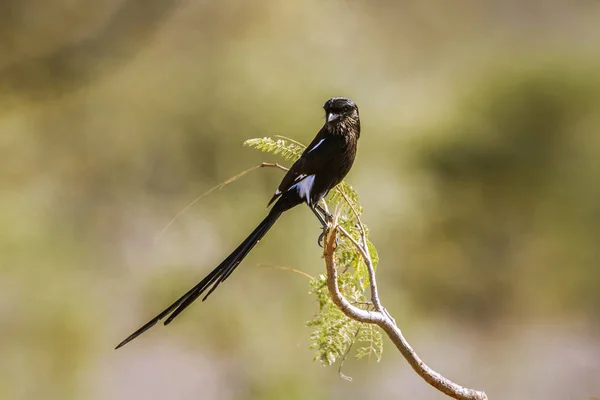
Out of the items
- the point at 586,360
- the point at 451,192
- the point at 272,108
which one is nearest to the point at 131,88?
the point at 272,108

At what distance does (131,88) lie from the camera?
297cm

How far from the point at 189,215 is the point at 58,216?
595mm

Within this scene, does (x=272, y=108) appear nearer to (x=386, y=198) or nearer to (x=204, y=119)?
(x=204, y=119)

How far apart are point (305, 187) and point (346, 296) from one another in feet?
0.81

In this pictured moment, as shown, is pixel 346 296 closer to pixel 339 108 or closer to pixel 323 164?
pixel 323 164

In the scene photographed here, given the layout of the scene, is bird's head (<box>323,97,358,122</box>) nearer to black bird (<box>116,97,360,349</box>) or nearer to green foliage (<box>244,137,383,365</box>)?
black bird (<box>116,97,360,349</box>)

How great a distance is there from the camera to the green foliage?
865 millimetres

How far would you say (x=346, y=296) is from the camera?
3.06 feet

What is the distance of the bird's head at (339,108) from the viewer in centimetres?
111

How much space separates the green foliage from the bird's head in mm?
142

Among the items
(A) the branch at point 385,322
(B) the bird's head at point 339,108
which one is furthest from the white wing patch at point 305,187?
(A) the branch at point 385,322

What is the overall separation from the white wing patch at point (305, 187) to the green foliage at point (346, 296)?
0.27 feet

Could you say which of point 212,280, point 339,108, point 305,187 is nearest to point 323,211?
point 305,187

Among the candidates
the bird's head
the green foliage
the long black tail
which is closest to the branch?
the green foliage
